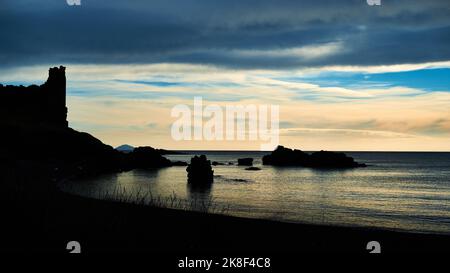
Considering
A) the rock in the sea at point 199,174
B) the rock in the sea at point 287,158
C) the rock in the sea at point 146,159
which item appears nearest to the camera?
the rock in the sea at point 199,174

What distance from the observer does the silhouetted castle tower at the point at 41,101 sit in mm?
155000

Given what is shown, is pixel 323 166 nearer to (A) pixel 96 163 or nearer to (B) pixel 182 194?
(A) pixel 96 163

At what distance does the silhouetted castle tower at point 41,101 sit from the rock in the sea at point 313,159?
82588 mm

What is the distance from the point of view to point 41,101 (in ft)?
525

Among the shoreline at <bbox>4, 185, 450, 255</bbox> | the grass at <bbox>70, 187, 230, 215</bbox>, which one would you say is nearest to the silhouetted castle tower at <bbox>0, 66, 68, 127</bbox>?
the grass at <bbox>70, 187, 230, 215</bbox>

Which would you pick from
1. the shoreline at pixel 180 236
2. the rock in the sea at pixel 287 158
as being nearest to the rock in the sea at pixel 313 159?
the rock in the sea at pixel 287 158

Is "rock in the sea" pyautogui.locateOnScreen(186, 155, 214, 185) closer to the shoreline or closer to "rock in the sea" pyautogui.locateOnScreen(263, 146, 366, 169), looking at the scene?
the shoreline

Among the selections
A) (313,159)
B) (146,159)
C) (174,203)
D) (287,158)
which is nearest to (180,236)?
(174,203)

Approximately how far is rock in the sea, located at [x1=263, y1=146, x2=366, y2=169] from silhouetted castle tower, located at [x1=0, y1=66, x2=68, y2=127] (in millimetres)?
82588

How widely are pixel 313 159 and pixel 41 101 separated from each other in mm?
102812

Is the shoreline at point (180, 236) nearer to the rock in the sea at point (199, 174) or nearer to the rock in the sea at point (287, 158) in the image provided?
the rock in the sea at point (199, 174)

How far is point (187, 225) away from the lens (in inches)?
754
